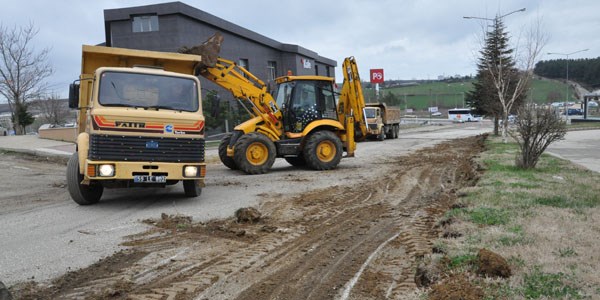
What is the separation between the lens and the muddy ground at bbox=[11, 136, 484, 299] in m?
4.76

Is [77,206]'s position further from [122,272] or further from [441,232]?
[441,232]

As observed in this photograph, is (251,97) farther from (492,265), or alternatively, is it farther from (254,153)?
(492,265)

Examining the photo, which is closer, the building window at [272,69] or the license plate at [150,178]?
the license plate at [150,178]

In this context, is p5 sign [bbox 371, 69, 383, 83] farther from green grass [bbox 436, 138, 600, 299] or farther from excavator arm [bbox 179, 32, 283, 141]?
green grass [bbox 436, 138, 600, 299]

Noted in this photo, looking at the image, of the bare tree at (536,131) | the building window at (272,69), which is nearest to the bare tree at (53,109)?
the building window at (272,69)

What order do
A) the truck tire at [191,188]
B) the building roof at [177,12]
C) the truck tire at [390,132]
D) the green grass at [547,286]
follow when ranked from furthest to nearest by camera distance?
the truck tire at [390,132] < the building roof at [177,12] < the truck tire at [191,188] < the green grass at [547,286]

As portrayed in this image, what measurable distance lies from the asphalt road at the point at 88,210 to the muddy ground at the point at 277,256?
1.36ft

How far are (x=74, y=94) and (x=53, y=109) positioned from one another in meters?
51.3

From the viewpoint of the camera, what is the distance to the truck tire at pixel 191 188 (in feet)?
32.1

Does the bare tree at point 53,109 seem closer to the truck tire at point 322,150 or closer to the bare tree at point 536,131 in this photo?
the truck tire at point 322,150

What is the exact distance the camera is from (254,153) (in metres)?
14.2

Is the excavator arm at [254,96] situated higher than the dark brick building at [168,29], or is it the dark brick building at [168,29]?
the dark brick building at [168,29]

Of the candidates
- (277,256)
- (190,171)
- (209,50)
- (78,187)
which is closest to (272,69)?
(209,50)

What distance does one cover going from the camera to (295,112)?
589 inches
